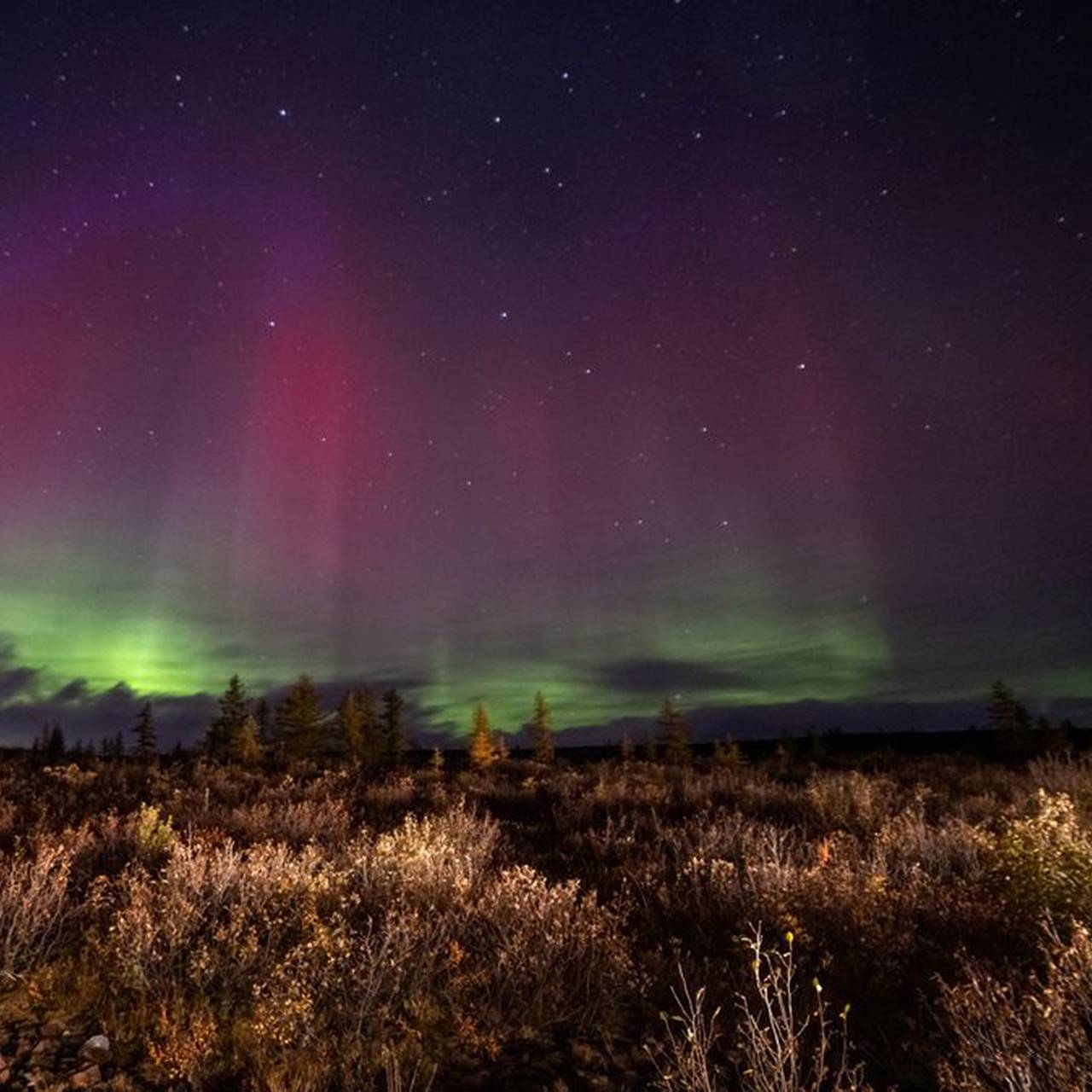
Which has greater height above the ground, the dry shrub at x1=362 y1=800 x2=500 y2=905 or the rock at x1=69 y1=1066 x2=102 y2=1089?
the dry shrub at x1=362 y1=800 x2=500 y2=905

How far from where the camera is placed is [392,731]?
193ft

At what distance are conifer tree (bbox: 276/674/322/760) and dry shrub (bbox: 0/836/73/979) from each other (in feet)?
159

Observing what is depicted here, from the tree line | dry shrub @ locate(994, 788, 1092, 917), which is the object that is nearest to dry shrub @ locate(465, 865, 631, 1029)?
dry shrub @ locate(994, 788, 1092, 917)

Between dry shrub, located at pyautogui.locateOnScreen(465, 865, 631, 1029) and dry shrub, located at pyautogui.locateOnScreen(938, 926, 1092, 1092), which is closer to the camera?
dry shrub, located at pyautogui.locateOnScreen(938, 926, 1092, 1092)

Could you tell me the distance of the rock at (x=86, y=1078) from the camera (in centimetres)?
371

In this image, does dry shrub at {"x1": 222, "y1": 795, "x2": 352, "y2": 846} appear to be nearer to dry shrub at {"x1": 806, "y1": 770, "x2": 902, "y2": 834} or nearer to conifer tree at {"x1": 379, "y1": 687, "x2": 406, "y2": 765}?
dry shrub at {"x1": 806, "y1": 770, "x2": 902, "y2": 834}

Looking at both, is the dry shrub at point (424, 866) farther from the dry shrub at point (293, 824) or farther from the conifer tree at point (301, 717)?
the conifer tree at point (301, 717)

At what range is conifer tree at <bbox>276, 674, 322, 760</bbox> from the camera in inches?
2062

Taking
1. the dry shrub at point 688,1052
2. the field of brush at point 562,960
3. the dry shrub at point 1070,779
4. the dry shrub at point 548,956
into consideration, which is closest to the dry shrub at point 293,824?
the field of brush at point 562,960

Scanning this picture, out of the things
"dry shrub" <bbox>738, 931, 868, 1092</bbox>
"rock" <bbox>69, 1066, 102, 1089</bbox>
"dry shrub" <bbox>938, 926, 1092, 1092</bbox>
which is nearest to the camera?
"dry shrub" <bbox>938, 926, 1092, 1092</bbox>

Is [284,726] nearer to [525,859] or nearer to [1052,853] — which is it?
[525,859]

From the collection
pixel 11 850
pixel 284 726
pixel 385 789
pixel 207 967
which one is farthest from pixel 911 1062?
pixel 284 726

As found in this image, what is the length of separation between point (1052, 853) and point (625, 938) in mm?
3331

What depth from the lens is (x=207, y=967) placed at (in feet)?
15.4
